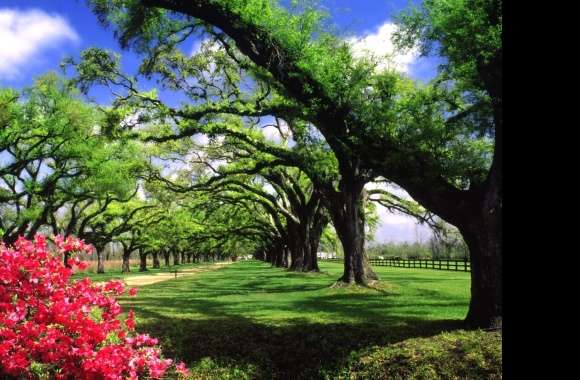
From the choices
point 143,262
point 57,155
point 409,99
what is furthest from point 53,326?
point 143,262

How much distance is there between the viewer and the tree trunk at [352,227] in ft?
72.0

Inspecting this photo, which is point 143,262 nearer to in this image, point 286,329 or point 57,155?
point 57,155

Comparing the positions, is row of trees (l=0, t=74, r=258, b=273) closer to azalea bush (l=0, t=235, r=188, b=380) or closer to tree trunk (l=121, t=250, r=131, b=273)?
azalea bush (l=0, t=235, r=188, b=380)

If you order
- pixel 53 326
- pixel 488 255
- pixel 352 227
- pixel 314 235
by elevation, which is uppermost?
pixel 352 227

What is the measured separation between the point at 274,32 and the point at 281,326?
7586 millimetres

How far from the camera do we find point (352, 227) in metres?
22.3

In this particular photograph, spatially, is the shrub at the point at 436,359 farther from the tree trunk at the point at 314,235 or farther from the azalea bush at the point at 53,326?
the tree trunk at the point at 314,235

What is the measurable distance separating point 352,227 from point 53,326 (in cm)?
1724

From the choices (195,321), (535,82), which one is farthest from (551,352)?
(195,321)

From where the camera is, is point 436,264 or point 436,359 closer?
point 436,359

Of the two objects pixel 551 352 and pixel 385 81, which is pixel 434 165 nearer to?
pixel 385 81

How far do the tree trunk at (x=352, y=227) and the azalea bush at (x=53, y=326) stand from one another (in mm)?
16050

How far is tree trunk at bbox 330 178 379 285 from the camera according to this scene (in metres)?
22.0

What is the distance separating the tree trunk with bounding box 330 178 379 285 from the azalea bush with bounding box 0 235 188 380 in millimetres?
16050
